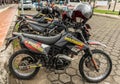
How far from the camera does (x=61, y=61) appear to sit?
309 cm

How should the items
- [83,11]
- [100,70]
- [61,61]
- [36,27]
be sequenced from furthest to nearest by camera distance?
[36,27]
[100,70]
[61,61]
[83,11]

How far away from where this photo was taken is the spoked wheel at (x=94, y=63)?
320 centimetres

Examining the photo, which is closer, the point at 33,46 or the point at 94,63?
the point at 33,46

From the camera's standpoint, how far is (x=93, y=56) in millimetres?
3195

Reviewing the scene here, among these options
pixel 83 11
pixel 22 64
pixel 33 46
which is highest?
pixel 83 11

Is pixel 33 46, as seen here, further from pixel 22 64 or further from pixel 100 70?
pixel 100 70

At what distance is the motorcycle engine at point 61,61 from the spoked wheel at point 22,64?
424 millimetres

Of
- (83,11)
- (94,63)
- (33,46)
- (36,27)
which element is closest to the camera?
(83,11)

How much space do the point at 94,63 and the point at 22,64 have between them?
147 cm

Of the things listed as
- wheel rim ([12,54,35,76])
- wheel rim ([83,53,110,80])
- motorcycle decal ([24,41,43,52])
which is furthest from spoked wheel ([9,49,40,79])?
wheel rim ([83,53,110,80])

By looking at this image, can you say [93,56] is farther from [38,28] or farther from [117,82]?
[38,28]

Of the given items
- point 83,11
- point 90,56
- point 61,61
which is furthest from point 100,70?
point 83,11

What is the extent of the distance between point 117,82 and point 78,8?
1791 millimetres

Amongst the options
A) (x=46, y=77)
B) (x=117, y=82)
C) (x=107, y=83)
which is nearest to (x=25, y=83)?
(x=46, y=77)
